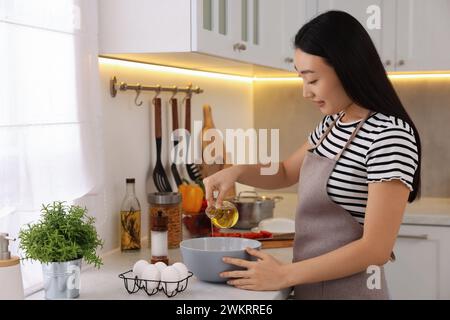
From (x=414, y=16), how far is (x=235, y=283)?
1843 millimetres

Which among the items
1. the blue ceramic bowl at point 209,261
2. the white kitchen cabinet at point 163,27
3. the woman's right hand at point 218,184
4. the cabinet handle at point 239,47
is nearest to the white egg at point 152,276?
the blue ceramic bowl at point 209,261

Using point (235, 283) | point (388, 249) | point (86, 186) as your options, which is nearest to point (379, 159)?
point (388, 249)

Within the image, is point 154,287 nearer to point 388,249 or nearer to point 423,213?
point 388,249

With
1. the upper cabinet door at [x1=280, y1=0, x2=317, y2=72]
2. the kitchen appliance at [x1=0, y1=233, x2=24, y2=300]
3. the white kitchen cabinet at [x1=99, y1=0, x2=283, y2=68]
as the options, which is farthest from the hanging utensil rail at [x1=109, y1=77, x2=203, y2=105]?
the kitchen appliance at [x1=0, y1=233, x2=24, y2=300]

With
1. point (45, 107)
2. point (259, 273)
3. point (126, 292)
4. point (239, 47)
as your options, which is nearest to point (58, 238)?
point (126, 292)

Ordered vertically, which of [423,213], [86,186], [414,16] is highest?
[414,16]

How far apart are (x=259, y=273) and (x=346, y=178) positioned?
310 mm

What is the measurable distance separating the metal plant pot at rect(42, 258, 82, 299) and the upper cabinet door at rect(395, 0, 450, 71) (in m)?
2.00

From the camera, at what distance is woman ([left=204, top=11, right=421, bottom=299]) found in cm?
156

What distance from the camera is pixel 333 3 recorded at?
311 cm

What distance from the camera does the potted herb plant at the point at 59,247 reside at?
148 centimetres

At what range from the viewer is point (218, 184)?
1.84 meters

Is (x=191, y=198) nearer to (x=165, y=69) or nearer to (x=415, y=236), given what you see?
(x=165, y=69)

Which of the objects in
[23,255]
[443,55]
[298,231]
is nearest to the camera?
[23,255]
